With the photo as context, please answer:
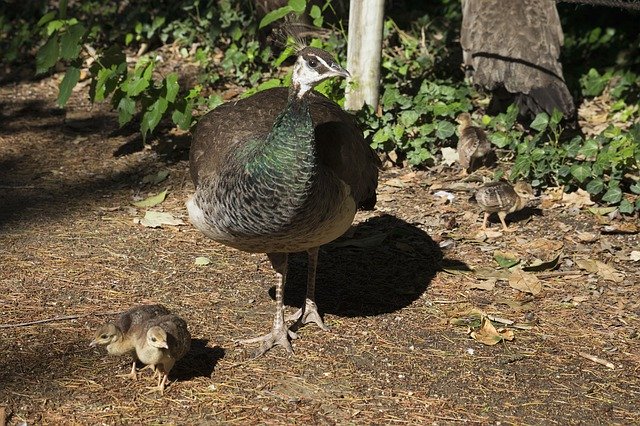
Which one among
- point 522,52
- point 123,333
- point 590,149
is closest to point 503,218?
point 590,149

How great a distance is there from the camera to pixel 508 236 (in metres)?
6.25

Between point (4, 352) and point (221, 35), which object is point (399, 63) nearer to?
point (221, 35)

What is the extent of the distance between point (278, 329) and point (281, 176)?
3.18ft

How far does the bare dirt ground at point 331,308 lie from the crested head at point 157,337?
361mm

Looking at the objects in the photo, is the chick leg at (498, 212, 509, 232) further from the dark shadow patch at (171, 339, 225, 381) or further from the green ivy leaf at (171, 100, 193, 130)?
the green ivy leaf at (171, 100, 193, 130)

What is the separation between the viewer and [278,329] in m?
4.89

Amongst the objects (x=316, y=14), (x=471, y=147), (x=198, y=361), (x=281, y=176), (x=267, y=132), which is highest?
(x=316, y=14)

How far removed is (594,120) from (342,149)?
3823 millimetres

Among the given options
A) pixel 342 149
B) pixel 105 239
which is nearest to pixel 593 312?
pixel 342 149

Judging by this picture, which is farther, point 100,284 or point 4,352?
point 100,284

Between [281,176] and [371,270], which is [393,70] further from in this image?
[281,176]

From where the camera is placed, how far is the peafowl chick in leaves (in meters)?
4.38

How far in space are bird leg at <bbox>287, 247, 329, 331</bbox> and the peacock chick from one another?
957 millimetres

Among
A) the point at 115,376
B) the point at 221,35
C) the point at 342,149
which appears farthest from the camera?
the point at 221,35
